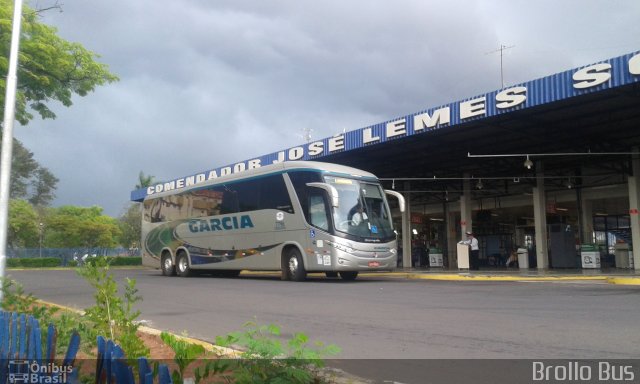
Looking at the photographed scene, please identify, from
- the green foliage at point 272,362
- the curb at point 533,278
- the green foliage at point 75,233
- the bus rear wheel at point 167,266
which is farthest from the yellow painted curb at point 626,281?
the green foliage at point 75,233

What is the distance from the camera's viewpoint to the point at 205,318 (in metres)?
9.23

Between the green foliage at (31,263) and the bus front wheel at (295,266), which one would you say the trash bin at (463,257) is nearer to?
the bus front wheel at (295,266)

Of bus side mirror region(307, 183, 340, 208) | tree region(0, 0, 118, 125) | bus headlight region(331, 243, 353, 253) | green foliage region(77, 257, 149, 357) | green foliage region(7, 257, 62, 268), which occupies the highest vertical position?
tree region(0, 0, 118, 125)

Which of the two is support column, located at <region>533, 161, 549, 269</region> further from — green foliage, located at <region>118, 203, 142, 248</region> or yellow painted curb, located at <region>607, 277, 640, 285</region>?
green foliage, located at <region>118, 203, 142, 248</region>

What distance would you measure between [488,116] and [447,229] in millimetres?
18306

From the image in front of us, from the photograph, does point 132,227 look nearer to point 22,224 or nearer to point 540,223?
point 22,224

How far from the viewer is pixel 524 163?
23.4 meters

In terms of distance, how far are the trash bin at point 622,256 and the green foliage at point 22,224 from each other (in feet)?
164

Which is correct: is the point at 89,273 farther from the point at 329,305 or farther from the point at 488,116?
the point at 488,116

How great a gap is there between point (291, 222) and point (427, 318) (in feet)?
29.8

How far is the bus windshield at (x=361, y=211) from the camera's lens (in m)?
16.0

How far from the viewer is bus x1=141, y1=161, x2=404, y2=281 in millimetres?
15938

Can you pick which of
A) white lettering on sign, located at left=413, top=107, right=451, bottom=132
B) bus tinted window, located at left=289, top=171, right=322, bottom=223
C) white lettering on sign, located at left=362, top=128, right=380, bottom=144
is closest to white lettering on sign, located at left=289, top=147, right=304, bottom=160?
white lettering on sign, located at left=362, top=128, right=380, bottom=144

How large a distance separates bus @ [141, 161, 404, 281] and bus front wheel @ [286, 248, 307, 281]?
0.03 metres
